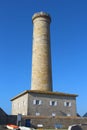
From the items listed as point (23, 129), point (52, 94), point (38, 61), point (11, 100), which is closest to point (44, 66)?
point (38, 61)

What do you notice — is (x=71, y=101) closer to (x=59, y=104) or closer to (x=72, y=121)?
(x=59, y=104)

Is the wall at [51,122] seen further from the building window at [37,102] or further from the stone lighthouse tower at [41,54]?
the stone lighthouse tower at [41,54]

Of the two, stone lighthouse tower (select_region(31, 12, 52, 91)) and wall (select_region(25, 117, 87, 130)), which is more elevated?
stone lighthouse tower (select_region(31, 12, 52, 91))

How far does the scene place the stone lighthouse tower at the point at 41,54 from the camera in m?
45.1

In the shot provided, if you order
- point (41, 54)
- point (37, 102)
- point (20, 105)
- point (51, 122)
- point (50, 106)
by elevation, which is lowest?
point (51, 122)

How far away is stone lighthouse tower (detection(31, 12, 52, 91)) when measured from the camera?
45125 mm

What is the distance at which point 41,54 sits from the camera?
4619 centimetres

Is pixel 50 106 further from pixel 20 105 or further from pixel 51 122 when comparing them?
pixel 51 122

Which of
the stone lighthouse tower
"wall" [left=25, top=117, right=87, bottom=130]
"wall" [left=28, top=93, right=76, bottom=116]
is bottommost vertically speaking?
"wall" [left=25, top=117, right=87, bottom=130]

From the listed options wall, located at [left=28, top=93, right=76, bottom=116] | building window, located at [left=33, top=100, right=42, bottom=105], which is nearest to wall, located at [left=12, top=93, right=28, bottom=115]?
wall, located at [left=28, top=93, right=76, bottom=116]

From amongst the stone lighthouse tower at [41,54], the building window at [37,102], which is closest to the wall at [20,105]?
the building window at [37,102]

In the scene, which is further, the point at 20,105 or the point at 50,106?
the point at 20,105

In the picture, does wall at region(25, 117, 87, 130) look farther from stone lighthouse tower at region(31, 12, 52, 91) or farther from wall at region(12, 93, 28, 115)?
stone lighthouse tower at region(31, 12, 52, 91)

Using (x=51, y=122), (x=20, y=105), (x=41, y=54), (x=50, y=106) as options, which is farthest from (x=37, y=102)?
(x=41, y=54)
